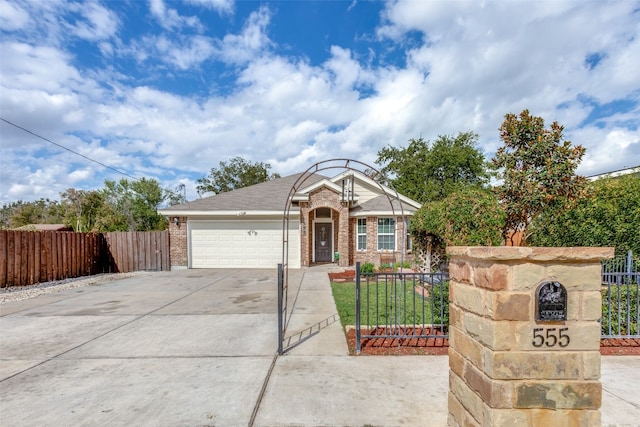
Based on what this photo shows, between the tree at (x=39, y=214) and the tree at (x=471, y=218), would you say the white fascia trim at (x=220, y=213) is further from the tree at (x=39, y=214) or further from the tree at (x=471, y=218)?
the tree at (x=39, y=214)

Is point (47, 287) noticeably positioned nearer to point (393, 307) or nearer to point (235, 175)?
point (393, 307)

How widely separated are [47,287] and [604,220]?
15493 mm

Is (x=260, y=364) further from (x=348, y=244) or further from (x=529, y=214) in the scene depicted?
(x=348, y=244)

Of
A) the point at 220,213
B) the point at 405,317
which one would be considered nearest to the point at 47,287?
the point at 220,213

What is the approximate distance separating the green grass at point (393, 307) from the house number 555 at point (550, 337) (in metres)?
2.41

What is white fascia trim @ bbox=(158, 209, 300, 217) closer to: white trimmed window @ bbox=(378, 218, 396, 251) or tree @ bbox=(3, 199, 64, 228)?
white trimmed window @ bbox=(378, 218, 396, 251)

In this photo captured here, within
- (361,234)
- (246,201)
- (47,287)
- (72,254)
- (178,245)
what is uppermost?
(246,201)

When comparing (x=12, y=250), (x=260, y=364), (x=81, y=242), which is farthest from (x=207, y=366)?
(x=81, y=242)

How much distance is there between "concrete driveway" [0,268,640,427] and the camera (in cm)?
302

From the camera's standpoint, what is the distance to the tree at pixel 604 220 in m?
6.76

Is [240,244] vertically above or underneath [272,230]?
underneath

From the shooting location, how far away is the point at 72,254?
12.2 m

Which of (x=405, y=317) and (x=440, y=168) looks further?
(x=440, y=168)

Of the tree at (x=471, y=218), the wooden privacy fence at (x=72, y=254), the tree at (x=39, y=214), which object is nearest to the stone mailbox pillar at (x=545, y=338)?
the tree at (x=471, y=218)
